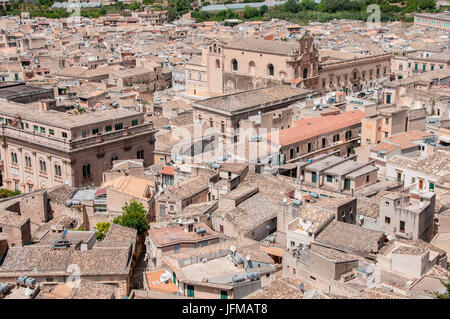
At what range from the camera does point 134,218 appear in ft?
86.7

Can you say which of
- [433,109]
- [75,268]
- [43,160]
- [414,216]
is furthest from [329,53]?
[75,268]

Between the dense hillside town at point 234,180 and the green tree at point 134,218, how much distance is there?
94mm

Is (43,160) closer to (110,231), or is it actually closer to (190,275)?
(110,231)

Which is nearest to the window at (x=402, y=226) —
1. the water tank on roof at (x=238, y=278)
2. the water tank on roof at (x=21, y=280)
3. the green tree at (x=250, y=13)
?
the water tank on roof at (x=238, y=278)

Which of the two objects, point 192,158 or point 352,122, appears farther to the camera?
point 352,122

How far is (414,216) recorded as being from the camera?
22641mm

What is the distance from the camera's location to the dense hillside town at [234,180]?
64.8ft

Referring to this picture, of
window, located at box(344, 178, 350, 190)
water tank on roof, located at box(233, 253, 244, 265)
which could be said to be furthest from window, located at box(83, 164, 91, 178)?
water tank on roof, located at box(233, 253, 244, 265)

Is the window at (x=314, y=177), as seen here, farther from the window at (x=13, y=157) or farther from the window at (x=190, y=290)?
the window at (x=13, y=157)

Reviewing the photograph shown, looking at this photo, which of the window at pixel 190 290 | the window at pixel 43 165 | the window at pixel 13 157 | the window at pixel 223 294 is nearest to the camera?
the window at pixel 223 294

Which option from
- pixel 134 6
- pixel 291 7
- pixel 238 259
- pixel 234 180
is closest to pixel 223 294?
pixel 238 259

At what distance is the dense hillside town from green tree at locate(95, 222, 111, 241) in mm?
150

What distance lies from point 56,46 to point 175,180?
2606 inches

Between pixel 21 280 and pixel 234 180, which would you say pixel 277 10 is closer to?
pixel 234 180
